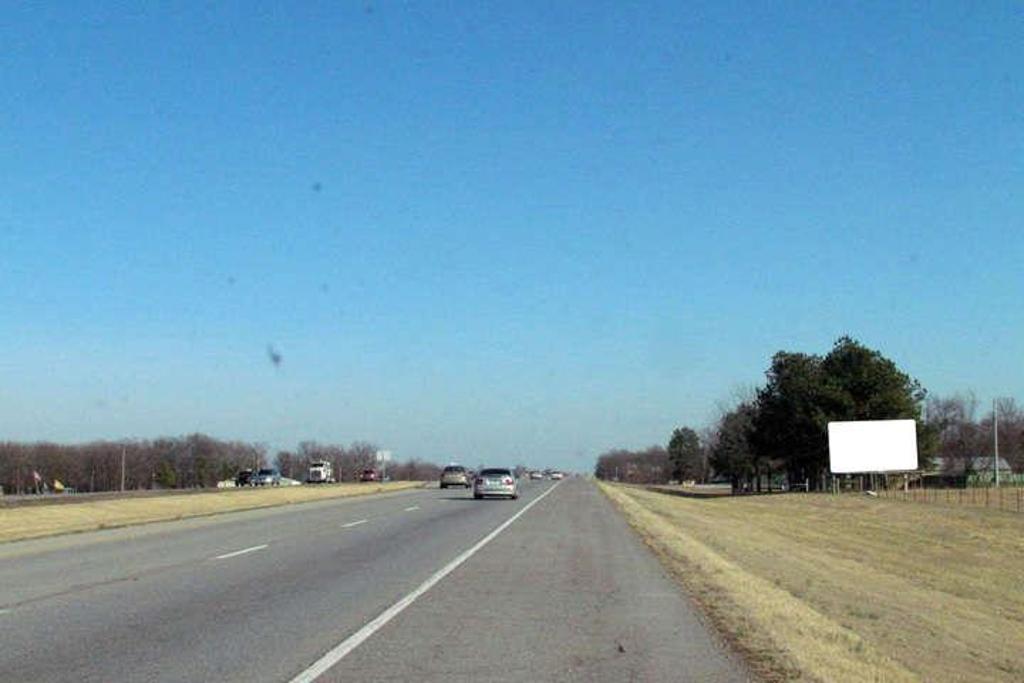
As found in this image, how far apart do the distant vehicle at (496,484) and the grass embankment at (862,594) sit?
39.3 ft

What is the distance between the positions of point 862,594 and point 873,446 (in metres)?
62.5

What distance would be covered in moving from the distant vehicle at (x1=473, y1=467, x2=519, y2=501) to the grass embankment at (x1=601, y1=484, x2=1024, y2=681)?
472 inches

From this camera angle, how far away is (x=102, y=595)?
14273 mm

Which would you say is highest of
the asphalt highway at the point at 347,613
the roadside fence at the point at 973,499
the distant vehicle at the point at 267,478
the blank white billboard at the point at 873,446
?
the blank white billboard at the point at 873,446

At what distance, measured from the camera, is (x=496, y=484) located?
178ft

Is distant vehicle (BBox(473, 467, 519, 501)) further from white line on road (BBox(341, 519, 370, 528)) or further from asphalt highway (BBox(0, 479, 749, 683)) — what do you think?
asphalt highway (BBox(0, 479, 749, 683))

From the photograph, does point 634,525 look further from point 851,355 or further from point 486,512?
point 851,355

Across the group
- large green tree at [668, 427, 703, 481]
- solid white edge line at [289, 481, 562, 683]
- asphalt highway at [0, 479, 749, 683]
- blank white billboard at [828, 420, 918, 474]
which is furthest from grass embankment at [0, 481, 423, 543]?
large green tree at [668, 427, 703, 481]

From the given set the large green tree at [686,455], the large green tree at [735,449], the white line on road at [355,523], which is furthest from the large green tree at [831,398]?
the large green tree at [686,455]

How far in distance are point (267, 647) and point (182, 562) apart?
9716 mm

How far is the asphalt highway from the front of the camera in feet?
30.3

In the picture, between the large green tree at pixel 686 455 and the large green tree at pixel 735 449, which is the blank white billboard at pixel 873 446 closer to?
the large green tree at pixel 735 449

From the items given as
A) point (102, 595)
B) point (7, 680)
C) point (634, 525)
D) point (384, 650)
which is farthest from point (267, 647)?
point (634, 525)

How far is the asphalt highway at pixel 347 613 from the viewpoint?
924 cm
